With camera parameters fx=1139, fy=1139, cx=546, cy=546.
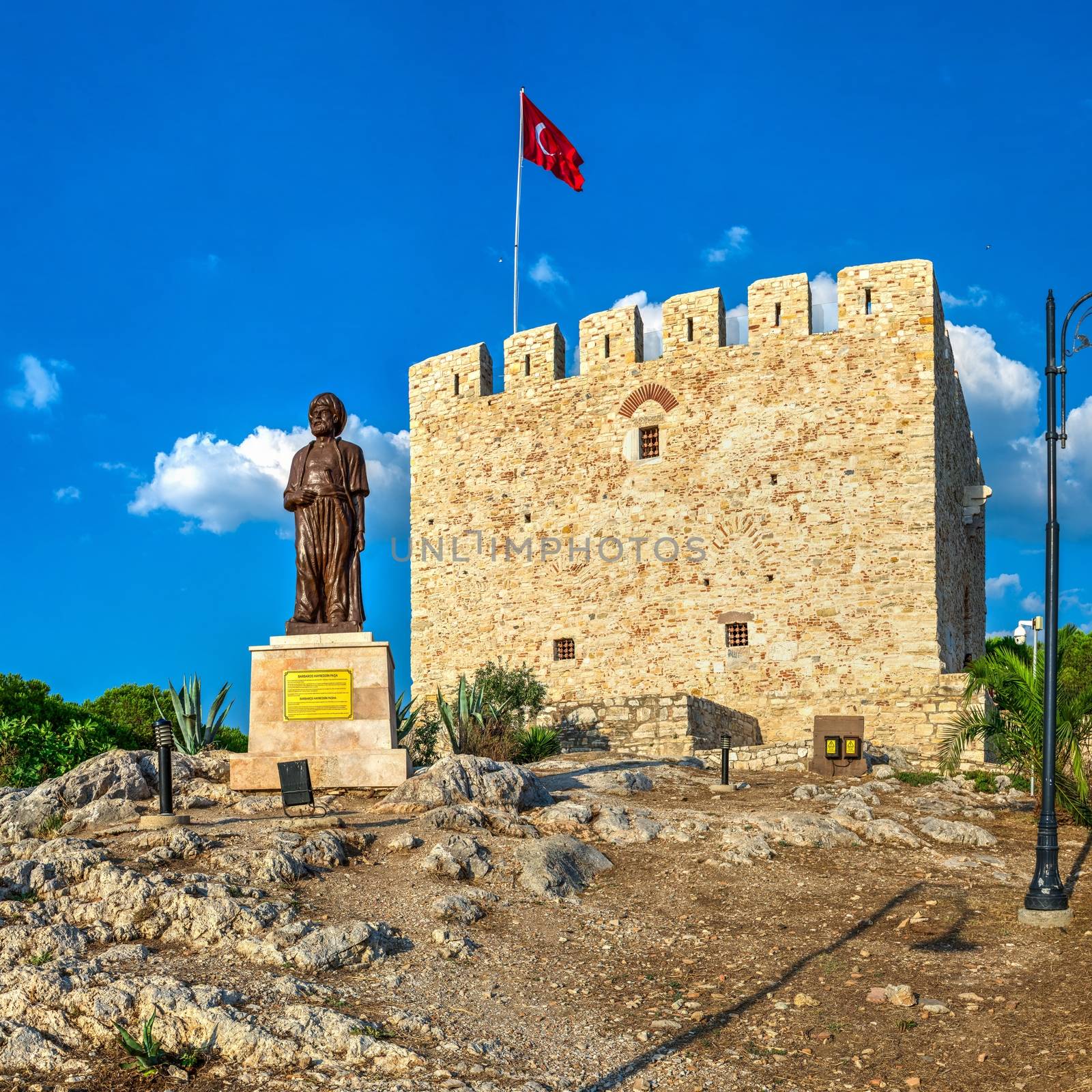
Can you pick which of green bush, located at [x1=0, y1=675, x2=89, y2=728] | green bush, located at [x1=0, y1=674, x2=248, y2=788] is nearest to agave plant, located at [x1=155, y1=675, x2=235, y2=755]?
green bush, located at [x1=0, y1=674, x2=248, y2=788]

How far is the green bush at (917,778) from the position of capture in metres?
17.2

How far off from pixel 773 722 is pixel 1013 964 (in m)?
12.6

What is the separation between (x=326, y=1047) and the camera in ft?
21.2

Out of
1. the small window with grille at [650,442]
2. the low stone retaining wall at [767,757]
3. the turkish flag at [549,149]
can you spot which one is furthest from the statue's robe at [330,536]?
the turkish flag at [549,149]

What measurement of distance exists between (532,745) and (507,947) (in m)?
9.86

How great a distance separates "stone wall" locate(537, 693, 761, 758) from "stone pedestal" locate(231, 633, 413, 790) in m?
8.26

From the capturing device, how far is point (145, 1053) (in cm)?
629

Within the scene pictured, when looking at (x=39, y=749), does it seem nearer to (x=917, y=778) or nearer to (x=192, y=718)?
(x=192, y=718)

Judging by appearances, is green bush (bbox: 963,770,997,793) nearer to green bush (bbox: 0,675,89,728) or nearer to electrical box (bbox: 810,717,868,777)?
electrical box (bbox: 810,717,868,777)

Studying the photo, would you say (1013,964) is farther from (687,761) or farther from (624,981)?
(687,761)

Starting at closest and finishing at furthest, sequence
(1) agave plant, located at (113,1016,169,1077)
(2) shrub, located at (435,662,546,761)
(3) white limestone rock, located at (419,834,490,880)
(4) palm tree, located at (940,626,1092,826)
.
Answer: (1) agave plant, located at (113,1016,169,1077) → (3) white limestone rock, located at (419,834,490,880) → (4) palm tree, located at (940,626,1092,826) → (2) shrub, located at (435,662,546,761)

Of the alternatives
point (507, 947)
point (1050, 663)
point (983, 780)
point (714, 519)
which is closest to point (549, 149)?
point (714, 519)

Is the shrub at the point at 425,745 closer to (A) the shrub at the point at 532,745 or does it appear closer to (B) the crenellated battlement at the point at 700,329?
(A) the shrub at the point at 532,745

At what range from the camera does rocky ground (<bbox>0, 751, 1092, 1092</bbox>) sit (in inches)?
258
